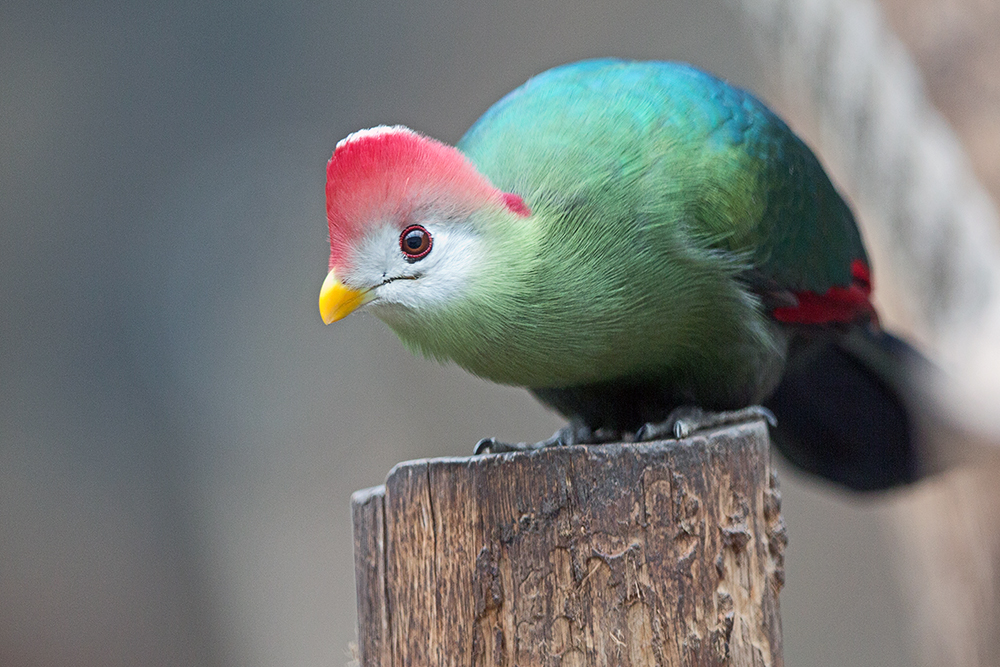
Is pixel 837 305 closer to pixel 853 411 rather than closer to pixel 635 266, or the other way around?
pixel 853 411

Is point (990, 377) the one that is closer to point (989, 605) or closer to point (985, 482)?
point (985, 482)

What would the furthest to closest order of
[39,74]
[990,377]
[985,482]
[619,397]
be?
1. [39,74]
2. [985,482]
3. [990,377]
4. [619,397]

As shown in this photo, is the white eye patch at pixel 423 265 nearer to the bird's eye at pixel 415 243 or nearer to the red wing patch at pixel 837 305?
the bird's eye at pixel 415 243

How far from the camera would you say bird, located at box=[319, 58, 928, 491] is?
173 centimetres

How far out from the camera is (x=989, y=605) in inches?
119

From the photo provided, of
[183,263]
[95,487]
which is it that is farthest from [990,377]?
[95,487]

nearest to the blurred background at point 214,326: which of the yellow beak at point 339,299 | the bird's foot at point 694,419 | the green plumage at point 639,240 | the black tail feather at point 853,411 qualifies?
the black tail feather at point 853,411

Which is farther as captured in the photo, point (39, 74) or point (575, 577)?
point (39, 74)

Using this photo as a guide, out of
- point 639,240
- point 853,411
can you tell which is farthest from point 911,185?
point 639,240

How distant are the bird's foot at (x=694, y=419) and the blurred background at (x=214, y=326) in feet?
9.50

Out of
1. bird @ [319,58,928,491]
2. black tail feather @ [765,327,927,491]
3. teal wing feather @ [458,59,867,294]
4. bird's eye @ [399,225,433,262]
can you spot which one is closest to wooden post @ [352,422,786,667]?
bird @ [319,58,928,491]

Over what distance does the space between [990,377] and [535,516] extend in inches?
63.5

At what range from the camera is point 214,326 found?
4637 mm

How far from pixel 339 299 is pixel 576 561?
66 cm
